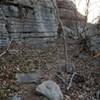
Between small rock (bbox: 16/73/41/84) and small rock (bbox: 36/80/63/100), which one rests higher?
small rock (bbox: 16/73/41/84)

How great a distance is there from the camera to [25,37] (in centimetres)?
1305

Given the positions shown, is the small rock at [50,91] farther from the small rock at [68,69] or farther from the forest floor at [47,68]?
the small rock at [68,69]

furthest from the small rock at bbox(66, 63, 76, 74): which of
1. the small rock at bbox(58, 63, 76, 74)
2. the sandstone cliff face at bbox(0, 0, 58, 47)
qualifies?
the sandstone cliff face at bbox(0, 0, 58, 47)

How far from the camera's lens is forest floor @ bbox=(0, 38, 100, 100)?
809 cm

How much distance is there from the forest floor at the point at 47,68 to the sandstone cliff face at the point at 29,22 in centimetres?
73

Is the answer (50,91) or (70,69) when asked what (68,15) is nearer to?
(70,69)

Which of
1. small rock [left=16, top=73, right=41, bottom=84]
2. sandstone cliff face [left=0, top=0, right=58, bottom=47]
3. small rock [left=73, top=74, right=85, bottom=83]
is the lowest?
small rock [left=73, top=74, right=85, bottom=83]

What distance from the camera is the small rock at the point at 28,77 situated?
8578mm

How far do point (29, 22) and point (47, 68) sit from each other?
4.01m

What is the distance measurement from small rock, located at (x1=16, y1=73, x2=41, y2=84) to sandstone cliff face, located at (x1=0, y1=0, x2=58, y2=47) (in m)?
3.19

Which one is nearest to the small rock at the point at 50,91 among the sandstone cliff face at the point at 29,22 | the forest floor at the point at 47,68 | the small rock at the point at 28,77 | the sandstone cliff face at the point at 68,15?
the forest floor at the point at 47,68

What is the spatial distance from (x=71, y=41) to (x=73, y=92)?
8433 mm

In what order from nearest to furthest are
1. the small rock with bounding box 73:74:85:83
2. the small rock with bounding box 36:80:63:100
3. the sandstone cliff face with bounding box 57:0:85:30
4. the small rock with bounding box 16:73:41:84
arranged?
the small rock with bounding box 36:80:63:100 < the small rock with bounding box 16:73:41:84 < the small rock with bounding box 73:74:85:83 < the sandstone cliff face with bounding box 57:0:85:30

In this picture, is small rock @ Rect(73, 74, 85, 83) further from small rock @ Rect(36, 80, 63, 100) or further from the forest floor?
small rock @ Rect(36, 80, 63, 100)
